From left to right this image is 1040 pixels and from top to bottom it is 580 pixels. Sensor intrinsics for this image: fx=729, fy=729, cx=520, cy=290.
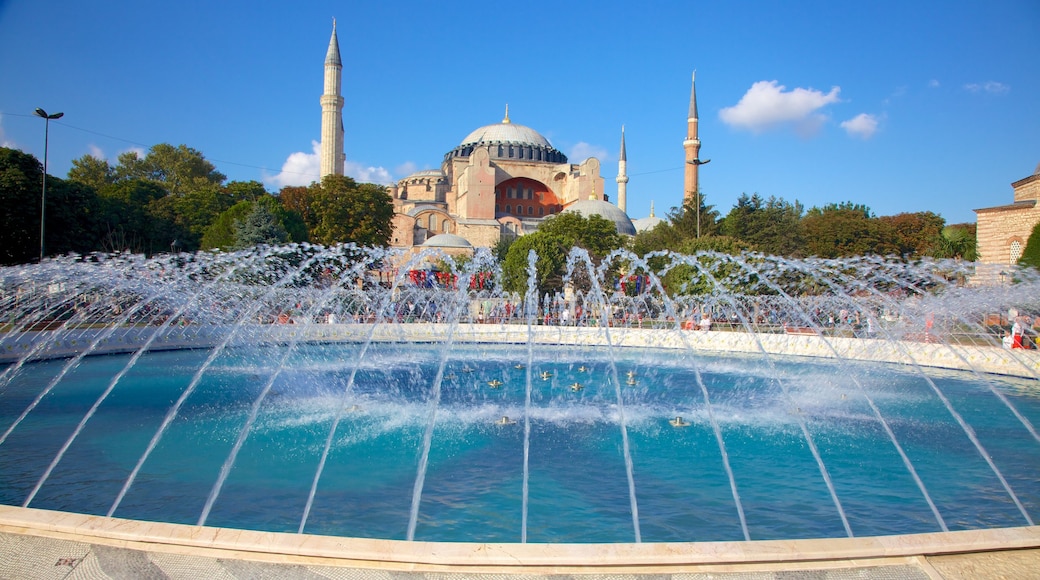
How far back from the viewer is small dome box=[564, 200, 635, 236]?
49.8m

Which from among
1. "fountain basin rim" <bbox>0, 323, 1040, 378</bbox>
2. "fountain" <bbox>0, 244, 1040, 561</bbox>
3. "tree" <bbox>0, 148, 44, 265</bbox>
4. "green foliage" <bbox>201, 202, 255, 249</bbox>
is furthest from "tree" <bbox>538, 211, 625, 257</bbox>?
"tree" <bbox>0, 148, 44, 265</bbox>

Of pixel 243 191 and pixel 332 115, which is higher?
pixel 332 115

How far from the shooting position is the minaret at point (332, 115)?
4193 centimetres

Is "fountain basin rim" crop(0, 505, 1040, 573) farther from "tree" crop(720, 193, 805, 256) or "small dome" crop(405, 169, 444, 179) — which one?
"small dome" crop(405, 169, 444, 179)

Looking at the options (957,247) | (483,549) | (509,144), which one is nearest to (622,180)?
(509,144)

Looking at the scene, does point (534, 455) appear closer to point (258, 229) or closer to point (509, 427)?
point (509, 427)

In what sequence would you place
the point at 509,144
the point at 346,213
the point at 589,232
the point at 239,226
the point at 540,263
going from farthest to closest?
the point at 509,144
the point at 346,213
the point at 589,232
the point at 540,263
the point at 239,226

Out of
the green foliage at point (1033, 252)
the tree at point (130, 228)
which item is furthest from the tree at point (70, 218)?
the green foliage at point (1033, 252)

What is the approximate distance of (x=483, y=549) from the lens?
2.98 metres

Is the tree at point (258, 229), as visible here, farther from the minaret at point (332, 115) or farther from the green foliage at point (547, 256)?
the minaret at point (332, 115)

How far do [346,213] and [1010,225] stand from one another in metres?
26.8

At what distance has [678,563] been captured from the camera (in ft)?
9.57

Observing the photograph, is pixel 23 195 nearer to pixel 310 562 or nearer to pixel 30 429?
pixel 30 429

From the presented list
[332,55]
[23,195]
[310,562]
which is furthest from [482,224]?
[310,562]
